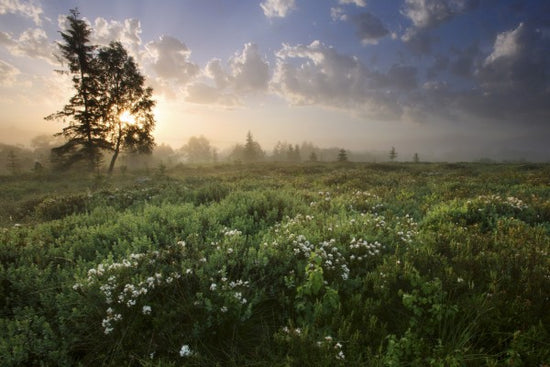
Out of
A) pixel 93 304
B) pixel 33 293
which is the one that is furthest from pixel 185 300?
pixel 33 293

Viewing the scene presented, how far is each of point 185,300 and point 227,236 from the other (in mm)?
2186

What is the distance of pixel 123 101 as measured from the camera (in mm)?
32688

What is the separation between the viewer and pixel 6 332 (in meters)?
3.34

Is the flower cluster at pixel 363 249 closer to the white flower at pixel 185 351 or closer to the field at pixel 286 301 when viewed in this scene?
the field at pixel 286 301

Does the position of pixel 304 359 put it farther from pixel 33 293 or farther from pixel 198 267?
pixel 33 293

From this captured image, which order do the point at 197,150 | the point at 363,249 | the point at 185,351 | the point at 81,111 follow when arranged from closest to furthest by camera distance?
the point at 185,351
the point at 363,249
the point at 81,111
the point at 197,150

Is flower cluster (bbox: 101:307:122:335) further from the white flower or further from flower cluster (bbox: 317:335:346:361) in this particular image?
flower cluster (bbox: 317:335:346:361)

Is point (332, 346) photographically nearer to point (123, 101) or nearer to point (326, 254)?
point (326, 254)

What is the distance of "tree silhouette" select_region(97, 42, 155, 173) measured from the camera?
102 feet

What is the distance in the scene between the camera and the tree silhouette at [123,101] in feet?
102

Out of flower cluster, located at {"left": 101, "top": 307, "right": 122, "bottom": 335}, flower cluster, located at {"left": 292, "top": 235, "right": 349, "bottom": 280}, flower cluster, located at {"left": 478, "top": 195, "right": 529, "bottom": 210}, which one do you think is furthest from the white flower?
flower cluster, located at {"left": 478, "top": 195, "right": 529, "bottom": 210}

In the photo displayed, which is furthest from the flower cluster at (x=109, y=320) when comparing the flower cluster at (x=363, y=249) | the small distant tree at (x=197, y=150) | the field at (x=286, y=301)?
the small distant tree at (x=197, y=150)

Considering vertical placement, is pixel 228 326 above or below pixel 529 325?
below

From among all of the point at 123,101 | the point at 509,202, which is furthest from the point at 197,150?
the point at 509,202
